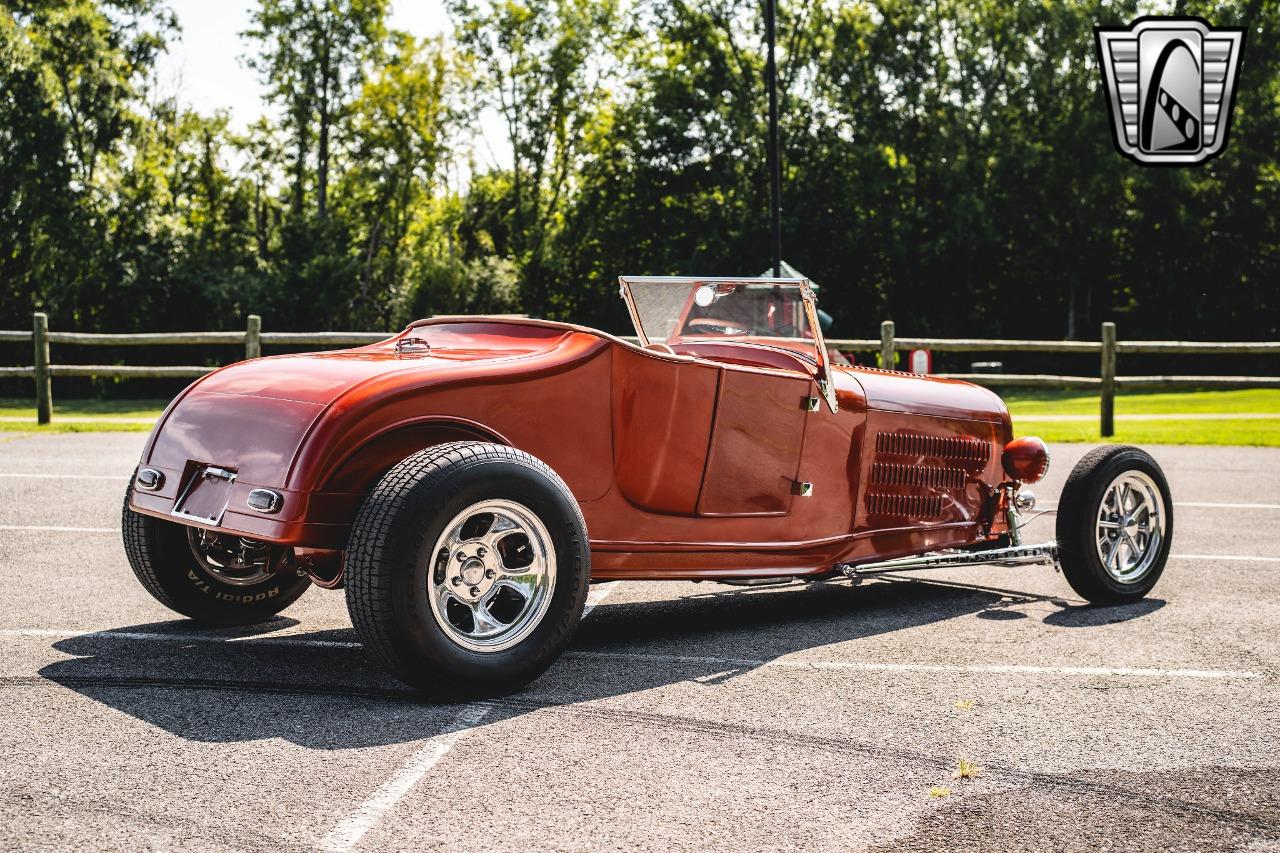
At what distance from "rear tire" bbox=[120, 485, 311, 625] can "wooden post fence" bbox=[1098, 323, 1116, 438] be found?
41.6ft

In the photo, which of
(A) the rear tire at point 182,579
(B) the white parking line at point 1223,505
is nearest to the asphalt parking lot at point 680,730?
(A) the rear tire at point 182,579

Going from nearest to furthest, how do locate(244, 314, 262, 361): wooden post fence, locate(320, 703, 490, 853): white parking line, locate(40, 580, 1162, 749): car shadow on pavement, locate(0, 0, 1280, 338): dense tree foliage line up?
locate(320, 703, 490, 853): white parking line, locate(40, 580, 1162, 749): car shadow on pavement, locate(244, 314, 262, 361): wooden post fence, locate(0, 0, 1280, 338): dense tree foliage

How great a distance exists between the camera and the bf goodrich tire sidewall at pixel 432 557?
3.87 m

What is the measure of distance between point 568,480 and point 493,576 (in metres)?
0.55

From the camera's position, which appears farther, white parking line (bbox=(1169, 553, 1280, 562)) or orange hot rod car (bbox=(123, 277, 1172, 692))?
white parking line (bbox=(1169, 553, 1280, 562))

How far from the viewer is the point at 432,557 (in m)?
3.93

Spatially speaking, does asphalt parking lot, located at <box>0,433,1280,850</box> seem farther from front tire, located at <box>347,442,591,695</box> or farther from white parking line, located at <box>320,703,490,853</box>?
front tire, located at <box>347,442,591,695</box>

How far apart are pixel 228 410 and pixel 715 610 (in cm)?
243

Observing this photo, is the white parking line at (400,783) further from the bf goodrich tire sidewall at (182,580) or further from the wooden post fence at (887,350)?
the wooden post fence at (887,350)

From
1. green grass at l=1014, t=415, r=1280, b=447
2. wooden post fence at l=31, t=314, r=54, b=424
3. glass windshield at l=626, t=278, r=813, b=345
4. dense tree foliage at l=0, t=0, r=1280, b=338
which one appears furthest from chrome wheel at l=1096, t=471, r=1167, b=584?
dense tree foliage at l=0, t=0, r=1280, b=338

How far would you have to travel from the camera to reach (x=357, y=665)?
4535 millimetres

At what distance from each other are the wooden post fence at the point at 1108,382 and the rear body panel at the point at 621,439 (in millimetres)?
10644

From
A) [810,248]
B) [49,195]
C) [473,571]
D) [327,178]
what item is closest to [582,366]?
[473,571]

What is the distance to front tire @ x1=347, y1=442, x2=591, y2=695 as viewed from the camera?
3.86 m
